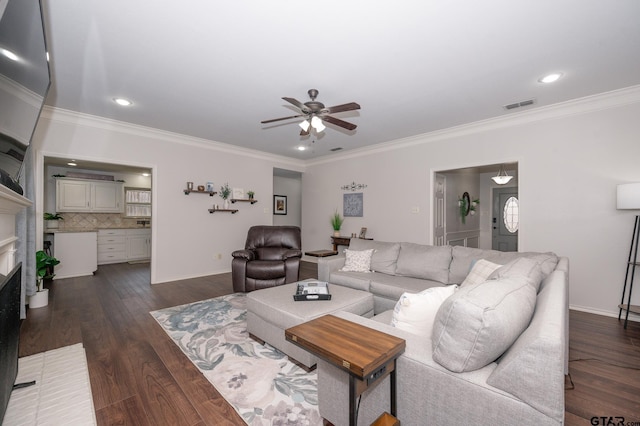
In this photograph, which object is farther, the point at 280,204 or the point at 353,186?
the point at 280,204

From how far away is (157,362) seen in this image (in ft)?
7.32

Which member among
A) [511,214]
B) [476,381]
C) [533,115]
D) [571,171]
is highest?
[533,115]

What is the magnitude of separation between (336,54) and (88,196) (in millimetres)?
6865

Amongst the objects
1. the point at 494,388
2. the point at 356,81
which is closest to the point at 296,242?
the point at 356,81

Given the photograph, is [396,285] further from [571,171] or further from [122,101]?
[122,101]

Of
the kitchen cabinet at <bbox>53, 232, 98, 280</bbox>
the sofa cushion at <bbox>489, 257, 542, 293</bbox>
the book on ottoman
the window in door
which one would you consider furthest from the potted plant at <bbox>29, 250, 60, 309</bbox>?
the window in door

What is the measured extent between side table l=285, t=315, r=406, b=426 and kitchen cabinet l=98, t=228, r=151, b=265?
22.9 ft

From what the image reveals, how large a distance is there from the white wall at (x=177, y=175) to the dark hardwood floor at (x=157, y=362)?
116 cm

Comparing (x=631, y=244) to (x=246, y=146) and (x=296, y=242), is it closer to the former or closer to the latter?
(x=296, y=242)

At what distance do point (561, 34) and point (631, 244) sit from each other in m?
2.51

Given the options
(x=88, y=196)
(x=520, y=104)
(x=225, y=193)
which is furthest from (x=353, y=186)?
(x=88, y=196)

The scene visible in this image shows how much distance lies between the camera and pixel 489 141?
165 inches

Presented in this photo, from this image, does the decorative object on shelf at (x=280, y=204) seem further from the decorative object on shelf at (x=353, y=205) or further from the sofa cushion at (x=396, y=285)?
the sofa cushion at (x=396, y=285)

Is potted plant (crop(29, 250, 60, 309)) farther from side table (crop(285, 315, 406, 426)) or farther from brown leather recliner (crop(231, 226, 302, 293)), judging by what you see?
side table (crop(285, 315, 406, 426))
